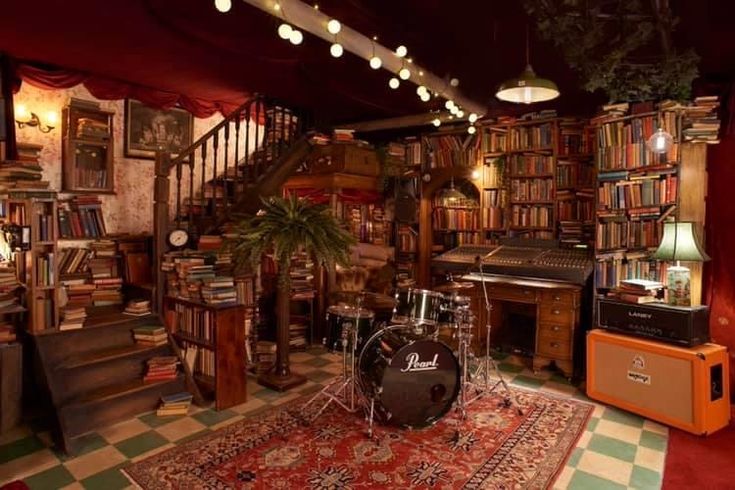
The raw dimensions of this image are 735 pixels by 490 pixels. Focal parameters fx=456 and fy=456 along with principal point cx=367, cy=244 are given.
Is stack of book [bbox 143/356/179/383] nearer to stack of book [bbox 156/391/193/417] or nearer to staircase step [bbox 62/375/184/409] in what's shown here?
staircase step [bbox 62/375/184/409]

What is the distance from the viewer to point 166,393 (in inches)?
142

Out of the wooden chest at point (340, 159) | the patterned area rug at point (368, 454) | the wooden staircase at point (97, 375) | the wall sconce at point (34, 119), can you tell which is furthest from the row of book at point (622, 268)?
the wall sconce at point (34, 119)

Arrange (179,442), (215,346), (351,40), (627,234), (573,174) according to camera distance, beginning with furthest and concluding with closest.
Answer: (573,174), (627,234), (215,346), (351,40), (179,442)

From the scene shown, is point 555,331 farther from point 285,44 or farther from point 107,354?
point 107,354

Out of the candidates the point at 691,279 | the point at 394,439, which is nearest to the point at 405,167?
the point at 691,279

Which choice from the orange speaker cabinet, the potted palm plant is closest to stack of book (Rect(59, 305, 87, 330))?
the potted palm plant

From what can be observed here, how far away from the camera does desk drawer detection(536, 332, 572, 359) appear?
4.23 metres

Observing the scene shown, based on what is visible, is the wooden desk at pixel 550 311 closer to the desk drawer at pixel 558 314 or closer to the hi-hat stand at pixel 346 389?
the desk drawer at pixel 558 314

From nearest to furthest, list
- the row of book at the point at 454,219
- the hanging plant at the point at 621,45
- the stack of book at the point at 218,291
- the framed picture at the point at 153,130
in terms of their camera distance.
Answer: the hanging plant at the point at 621,45 < the stack of book at the point at 218,291 < the framed picture at the point at 153,130 < the row of book at the point at 454,219

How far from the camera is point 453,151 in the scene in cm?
577

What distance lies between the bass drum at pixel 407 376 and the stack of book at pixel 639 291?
61.9 inches

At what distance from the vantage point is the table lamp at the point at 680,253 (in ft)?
11.0

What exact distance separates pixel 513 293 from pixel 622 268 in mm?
986

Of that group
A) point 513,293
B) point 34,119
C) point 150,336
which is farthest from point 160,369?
point 513,293
